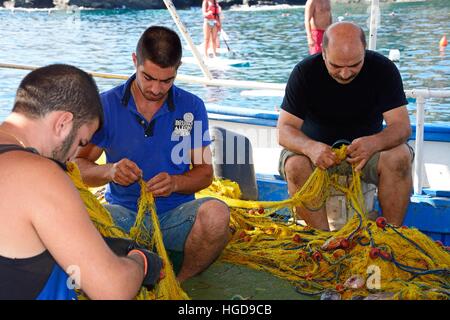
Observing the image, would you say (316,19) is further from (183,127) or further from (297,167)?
(183,127)

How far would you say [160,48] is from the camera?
373cm

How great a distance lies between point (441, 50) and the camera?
71.4 ft

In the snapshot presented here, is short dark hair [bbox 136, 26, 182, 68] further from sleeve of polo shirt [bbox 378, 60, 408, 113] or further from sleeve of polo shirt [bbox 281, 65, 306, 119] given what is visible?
→ sleeve of polo shirt [bbox 378, 60, 408, 113]

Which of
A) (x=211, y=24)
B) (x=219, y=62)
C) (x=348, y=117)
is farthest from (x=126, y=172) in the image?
(x=211, y=24)

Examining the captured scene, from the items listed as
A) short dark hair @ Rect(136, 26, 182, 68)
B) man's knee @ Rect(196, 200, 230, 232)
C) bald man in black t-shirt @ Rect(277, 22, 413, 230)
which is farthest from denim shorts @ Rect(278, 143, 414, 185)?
short dark hair @ Rect(136, 26, 182, 68)

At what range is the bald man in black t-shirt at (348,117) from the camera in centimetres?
430

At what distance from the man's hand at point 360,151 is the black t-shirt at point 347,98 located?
32 centimetres

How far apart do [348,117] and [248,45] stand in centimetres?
2220

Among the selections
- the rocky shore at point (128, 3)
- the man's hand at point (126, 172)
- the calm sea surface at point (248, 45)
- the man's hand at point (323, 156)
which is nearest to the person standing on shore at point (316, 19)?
the calm sea surface at point (248, 45)

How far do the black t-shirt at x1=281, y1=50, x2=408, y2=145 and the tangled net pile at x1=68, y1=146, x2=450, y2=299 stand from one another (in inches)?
13.7

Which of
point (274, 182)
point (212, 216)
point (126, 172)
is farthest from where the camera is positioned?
point (274, 182)

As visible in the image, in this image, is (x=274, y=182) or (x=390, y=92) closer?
(x=390, y=92)

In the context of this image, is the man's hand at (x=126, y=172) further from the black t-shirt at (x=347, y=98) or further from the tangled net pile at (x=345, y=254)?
the black t-shirt at (x=347, y=98)
